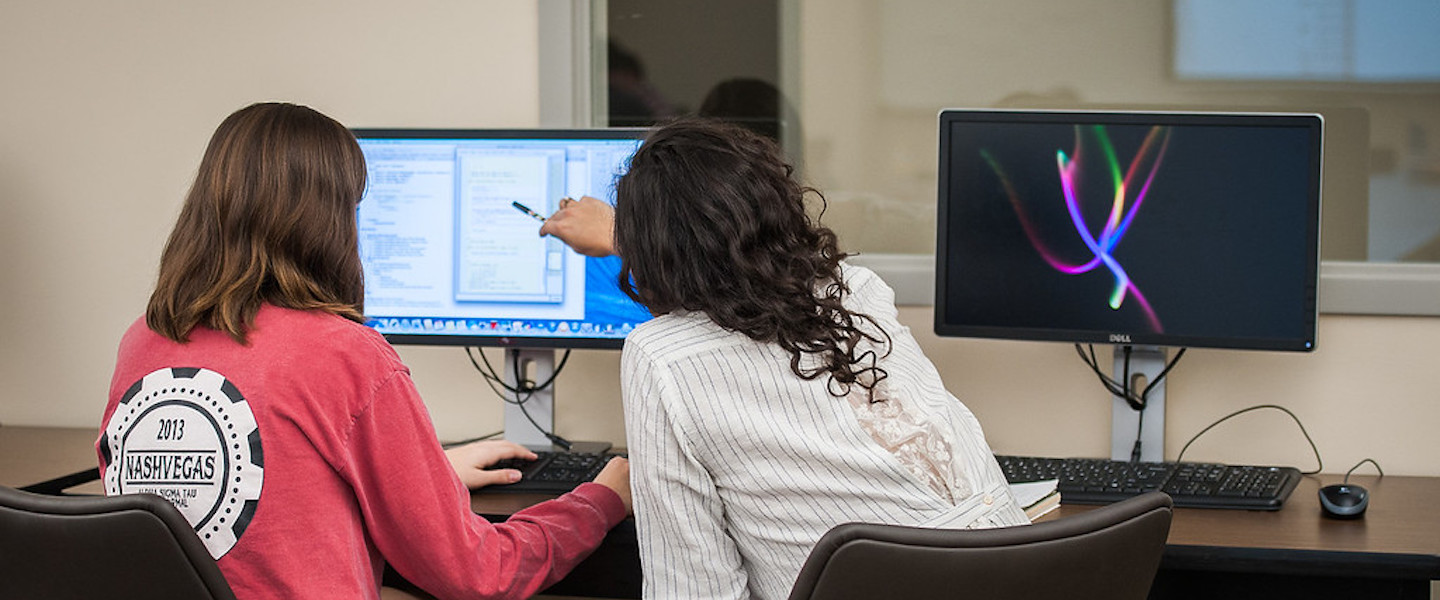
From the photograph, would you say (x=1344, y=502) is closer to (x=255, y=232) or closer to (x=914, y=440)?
(x=914, y=440)

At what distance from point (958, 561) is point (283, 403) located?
0.69 meters

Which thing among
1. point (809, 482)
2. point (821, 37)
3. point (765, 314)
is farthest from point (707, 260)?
point (821, 37)

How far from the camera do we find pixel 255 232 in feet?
4.44

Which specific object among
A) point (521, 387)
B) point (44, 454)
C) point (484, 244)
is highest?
point (484, 244)

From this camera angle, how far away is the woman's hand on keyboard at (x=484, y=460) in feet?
5.78

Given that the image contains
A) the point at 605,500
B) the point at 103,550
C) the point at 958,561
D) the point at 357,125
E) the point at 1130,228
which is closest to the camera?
the point at 958,561

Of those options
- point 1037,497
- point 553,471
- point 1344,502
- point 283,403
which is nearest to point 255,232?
point 283,403

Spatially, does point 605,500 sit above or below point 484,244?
below

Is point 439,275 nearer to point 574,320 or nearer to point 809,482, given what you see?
point 574,320

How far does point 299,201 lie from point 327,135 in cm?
9

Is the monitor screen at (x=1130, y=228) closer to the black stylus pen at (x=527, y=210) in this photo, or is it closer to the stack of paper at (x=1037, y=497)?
the stack of paper at (x=1037, y=497)

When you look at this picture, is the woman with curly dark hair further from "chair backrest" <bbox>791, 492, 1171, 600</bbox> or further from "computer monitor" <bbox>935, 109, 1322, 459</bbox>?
"computer monitor" <bbox>935, 109, 1322, 459</bbox>

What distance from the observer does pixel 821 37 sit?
7.20 feet

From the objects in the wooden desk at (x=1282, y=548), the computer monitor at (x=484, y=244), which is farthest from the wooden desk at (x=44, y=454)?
the computer monitor at (x=484, y=244)
